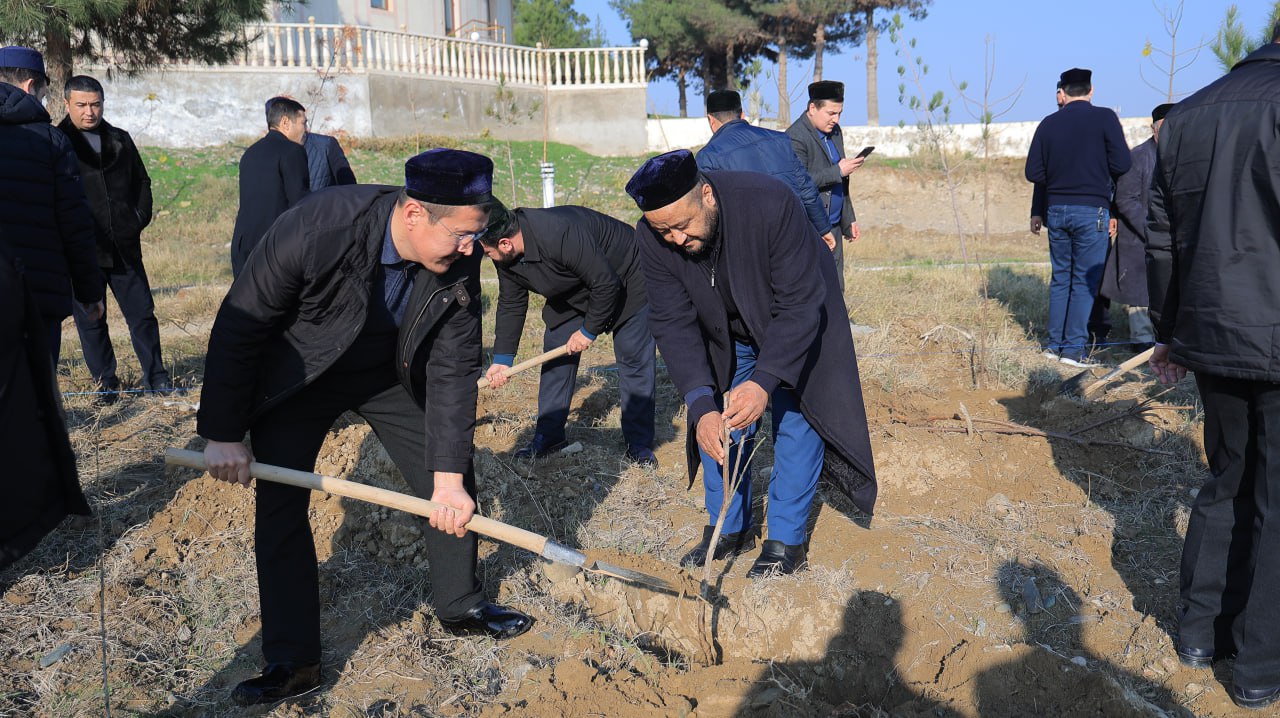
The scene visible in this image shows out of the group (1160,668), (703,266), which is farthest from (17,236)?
(1160,668)

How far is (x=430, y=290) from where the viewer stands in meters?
2.78

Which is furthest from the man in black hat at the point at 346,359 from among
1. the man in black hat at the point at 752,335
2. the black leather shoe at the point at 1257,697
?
the black leather shoe at the point at 1257,697

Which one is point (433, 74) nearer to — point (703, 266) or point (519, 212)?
point (519, 212)

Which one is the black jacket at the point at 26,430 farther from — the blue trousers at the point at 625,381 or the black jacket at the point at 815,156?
the black jacket at the point at 815,156

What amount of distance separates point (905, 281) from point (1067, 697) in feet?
25.5

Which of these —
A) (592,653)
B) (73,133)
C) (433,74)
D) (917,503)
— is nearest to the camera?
(592,653)

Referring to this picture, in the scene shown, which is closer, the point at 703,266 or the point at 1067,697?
the point at 1067,697

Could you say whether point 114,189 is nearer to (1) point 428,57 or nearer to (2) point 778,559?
(2) point 778,559

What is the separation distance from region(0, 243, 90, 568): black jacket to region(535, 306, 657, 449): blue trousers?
9.70 feet

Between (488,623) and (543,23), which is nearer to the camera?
(488,623)

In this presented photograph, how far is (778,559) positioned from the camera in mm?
3590

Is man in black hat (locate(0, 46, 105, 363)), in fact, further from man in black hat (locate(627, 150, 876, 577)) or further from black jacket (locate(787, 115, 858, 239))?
black jacket (locate(787, 115, 858, 239))

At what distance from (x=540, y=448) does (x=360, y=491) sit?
231 centimetres

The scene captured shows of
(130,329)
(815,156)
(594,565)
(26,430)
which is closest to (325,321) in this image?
(26,430)
